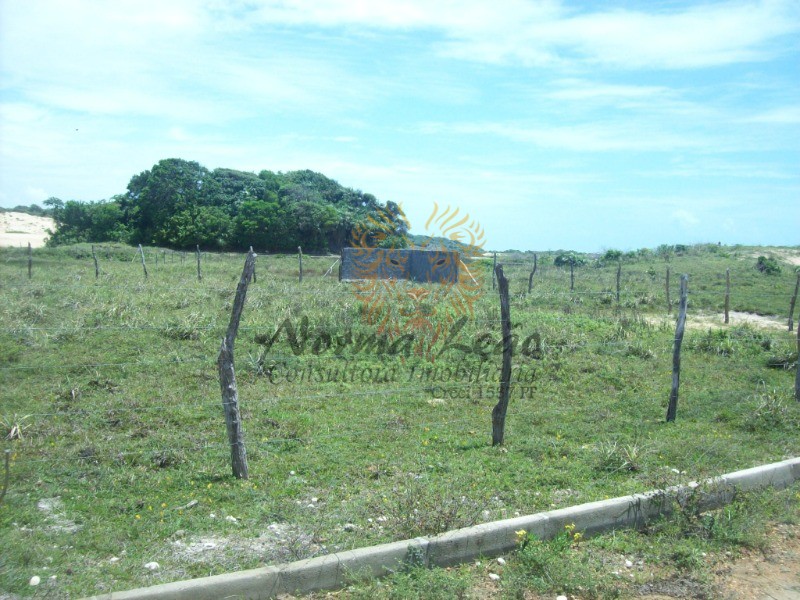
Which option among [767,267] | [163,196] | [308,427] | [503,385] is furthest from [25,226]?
[503,385]

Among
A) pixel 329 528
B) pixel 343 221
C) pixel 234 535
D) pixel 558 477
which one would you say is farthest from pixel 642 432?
pixel 343 221

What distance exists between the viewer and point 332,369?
9.45m

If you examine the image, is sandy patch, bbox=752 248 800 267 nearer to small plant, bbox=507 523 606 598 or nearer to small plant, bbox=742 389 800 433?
small plant, bbox=742 389 800 433

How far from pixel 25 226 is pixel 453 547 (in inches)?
1914

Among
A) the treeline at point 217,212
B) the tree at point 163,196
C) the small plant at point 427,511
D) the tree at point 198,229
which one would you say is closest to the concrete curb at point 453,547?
the small plant at point 427,511

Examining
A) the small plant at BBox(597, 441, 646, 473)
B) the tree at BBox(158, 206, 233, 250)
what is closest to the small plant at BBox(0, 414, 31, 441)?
the small plant at BBox(597, 441, 646, 473)

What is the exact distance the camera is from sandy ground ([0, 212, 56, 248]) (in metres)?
37.3

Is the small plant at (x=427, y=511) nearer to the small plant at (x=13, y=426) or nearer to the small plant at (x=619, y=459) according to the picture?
the small plant at (x=619, y=459)

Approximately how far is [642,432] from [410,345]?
449 centimetres

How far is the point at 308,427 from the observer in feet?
23.0

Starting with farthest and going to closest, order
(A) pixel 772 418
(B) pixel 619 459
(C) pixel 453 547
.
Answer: (A) pixel 772 418
(B) pixel 619 459
(C) pixel 453 547

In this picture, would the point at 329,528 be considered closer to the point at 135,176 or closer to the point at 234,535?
the point at 234,535

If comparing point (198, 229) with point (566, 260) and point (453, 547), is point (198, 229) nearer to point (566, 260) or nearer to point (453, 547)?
point (566, 260)

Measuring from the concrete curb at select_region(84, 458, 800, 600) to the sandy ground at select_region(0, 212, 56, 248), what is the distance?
36257mm
